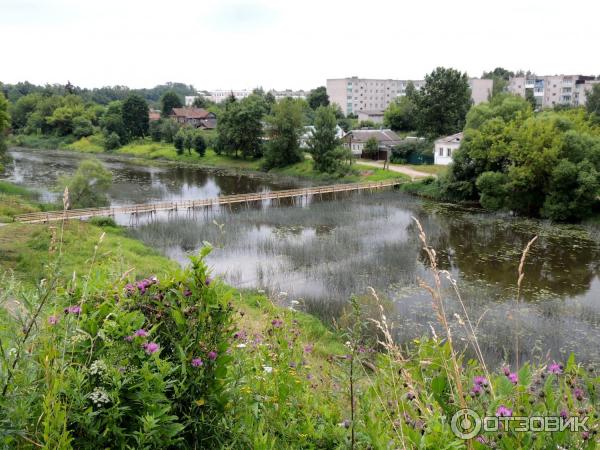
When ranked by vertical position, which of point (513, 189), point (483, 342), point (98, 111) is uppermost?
point (98, 111)

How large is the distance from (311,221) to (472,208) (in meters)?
12.8

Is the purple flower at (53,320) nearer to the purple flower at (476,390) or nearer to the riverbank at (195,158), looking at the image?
the purple flower at (476,390)

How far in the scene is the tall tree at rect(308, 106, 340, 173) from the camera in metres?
47.8

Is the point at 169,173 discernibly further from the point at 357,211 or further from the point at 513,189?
the point at 513,189

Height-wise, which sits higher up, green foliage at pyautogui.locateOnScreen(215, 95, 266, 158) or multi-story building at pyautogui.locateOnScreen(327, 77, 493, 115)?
multi-story building at pyautogui.locateOnScreen(327, 77, 493, 115)

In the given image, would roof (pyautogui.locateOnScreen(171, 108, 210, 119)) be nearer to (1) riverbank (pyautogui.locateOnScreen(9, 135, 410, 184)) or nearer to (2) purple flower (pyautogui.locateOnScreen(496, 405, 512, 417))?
(1) riverbank (pyautogui.locateOnScreen(9, 135, 410, 184))

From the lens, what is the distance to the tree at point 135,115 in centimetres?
7406

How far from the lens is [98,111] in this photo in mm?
91125

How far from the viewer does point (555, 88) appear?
3912 inches

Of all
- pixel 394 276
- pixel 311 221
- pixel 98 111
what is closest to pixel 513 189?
pixel 311 221

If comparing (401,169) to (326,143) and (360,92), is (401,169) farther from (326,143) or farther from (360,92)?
(360,92)

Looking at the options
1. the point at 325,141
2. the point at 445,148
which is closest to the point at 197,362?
the point at 325,141

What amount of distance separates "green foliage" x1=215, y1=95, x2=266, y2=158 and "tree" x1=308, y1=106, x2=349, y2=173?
33.5ft

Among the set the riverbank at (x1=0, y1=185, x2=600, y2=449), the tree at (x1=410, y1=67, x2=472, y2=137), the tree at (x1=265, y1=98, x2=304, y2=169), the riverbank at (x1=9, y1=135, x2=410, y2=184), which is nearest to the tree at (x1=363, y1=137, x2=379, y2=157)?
the riverbank at (x1=9, y1=135, x2=410, y2=184)
